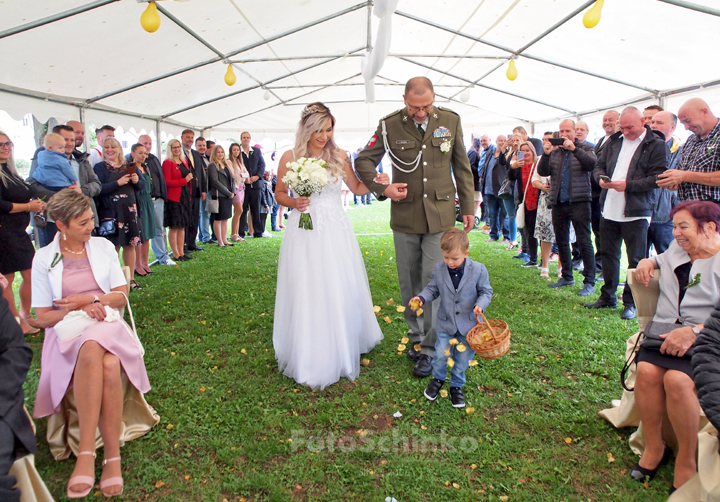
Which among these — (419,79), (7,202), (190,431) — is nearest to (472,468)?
(190,431)

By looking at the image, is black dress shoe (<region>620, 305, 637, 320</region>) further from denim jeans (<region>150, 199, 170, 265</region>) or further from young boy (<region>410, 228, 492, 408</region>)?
denim jeans (<region>150, 199, 170, 265</region>)

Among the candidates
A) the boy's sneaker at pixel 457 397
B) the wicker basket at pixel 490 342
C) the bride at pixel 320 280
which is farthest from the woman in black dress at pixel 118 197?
the wicker basket at pixel 490 342

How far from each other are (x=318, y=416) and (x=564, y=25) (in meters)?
8.17

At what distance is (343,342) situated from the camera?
153 inches

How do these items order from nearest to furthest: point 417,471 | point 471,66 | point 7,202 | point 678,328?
point 678,328, point 417,471, point 7,202, point 471,66

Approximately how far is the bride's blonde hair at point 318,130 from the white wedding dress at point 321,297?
0.50 feet

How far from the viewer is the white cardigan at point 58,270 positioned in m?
2.95

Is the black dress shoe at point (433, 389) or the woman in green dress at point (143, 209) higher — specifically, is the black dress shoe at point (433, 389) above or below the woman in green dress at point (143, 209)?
below

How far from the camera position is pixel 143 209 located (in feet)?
25.2

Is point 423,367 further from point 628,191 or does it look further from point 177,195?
point 177,195

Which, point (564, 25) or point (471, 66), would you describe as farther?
point (471, 66)

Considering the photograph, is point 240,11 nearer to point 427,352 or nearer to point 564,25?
point 564,25

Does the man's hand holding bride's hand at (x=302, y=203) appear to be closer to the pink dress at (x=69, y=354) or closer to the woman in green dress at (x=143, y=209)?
the pink dress at (x=69, y=354)

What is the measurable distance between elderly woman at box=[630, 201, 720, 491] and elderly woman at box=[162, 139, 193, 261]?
8.57m
